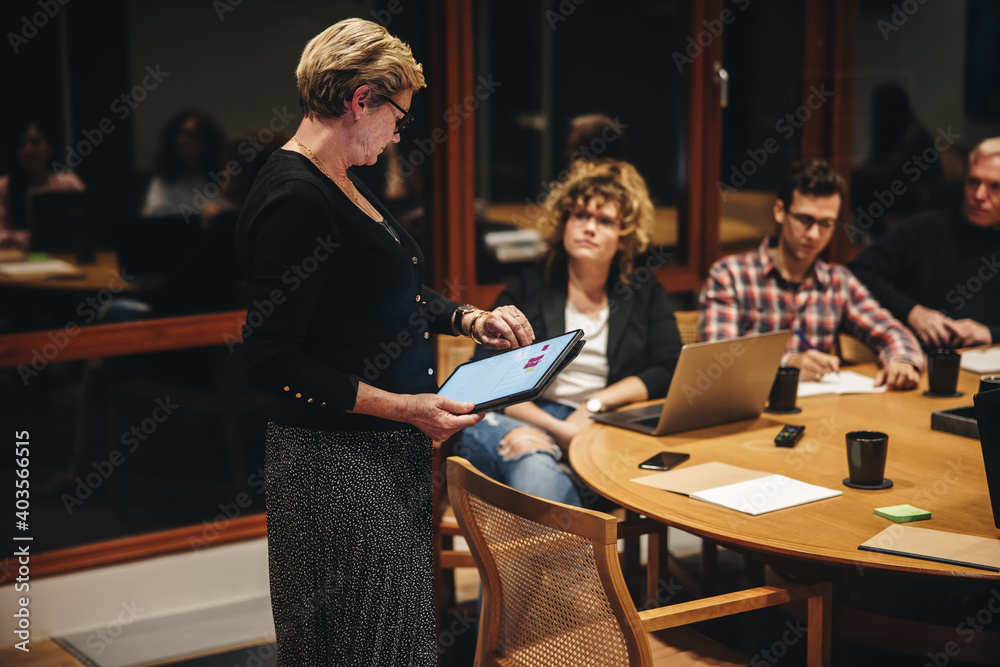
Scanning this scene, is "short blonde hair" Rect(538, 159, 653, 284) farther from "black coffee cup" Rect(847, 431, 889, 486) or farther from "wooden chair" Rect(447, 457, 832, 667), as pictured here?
"wooden chair" Rect(447, 457, 832, 667)

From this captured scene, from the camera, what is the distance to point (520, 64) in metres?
3.68

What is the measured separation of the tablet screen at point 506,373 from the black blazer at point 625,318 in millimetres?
1085

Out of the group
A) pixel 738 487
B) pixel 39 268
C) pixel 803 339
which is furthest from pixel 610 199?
pixel 39 268

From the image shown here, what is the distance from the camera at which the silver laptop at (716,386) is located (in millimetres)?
2301

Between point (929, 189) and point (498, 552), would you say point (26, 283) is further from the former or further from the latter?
point (929, 189)

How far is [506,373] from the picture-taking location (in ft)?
6.05

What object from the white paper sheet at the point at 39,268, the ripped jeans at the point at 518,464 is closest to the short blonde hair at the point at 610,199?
the ripped jeans at the point at 518,464

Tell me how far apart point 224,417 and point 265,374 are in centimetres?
202

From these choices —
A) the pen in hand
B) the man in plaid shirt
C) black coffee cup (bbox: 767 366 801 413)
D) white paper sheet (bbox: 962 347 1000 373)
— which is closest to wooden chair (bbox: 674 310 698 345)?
the man in plaid shirt

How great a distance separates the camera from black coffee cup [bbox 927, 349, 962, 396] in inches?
108

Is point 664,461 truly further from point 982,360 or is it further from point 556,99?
point 556,99

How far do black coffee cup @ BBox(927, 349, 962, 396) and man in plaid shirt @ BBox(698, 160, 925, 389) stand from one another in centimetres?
41

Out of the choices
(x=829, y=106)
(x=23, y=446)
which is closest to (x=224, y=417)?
(x=23, y=446)

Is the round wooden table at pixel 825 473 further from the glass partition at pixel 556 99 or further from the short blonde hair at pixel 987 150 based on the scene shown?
the glass partition at pixel 556 99
